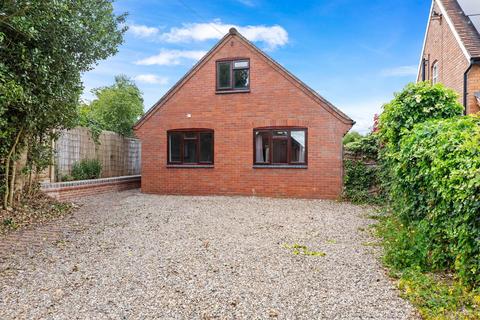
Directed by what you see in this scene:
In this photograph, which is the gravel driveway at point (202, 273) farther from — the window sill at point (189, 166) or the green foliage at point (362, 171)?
the window sill at point (189, 166)

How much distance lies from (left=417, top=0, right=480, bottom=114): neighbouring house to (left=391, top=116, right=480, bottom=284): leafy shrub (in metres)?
6.45

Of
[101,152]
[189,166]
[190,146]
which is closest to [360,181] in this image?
[189,166]

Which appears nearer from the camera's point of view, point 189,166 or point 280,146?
point 280,146

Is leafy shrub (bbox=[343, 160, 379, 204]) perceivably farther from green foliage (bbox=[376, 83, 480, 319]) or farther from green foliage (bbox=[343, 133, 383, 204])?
green foliage (bbox=[376, 83, 480, 319])

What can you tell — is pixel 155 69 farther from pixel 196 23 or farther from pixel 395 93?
pixel 395 93

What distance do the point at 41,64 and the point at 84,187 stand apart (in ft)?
19.1

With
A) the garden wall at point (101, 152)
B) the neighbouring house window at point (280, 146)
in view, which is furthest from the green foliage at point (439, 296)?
the garden wall at point (101, 152)

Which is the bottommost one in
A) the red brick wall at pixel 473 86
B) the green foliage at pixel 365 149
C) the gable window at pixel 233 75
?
the green foliage at pixel 365 149

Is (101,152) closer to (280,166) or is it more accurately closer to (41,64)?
(280,166)

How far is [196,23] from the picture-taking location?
14.4 meters

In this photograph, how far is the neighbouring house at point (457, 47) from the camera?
1029 centimetres

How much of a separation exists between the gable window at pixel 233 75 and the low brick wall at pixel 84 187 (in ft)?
18.4

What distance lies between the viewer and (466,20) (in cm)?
1197

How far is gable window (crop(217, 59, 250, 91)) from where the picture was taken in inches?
498
